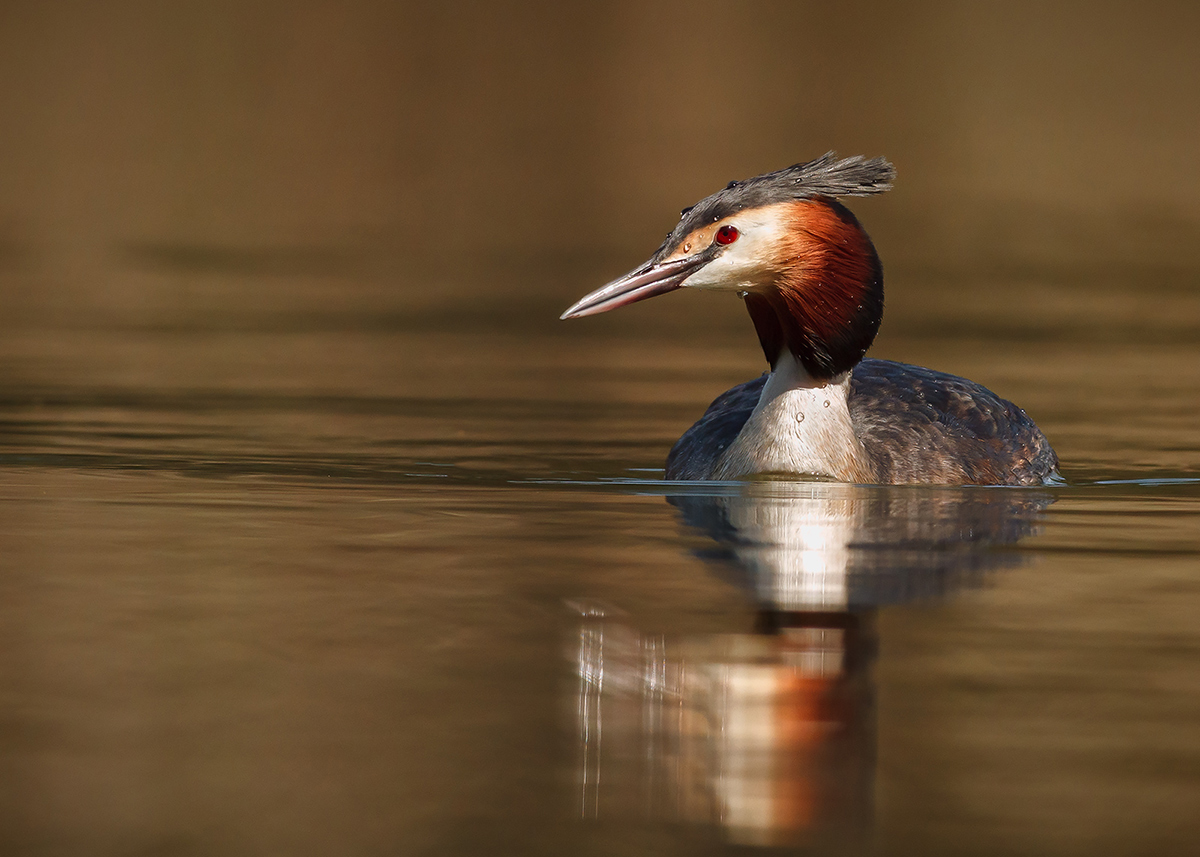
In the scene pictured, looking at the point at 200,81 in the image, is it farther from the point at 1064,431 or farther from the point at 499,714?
the point at 499,714

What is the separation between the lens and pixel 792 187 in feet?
32.2

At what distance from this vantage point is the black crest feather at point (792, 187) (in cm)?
966

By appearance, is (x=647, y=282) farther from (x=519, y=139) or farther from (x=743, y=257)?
(x=519, y=139)

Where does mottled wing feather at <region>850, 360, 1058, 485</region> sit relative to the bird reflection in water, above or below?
above

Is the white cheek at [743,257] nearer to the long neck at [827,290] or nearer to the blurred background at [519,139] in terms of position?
the long neck at [827,290]

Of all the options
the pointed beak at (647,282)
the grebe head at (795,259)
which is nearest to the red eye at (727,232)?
the grebe head at (795,259)

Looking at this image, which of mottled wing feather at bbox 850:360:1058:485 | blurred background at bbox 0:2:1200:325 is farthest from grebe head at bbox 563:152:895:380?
blurred background at bbox 0:2:1200:325

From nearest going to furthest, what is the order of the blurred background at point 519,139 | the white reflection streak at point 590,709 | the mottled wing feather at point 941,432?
1. the white reflection streak at point 590,709
2. the mottled wing feather at point 941,432
3. the blurred background at point 519,139

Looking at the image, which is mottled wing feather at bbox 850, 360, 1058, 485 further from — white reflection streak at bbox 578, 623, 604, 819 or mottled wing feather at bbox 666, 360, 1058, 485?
white reflection streak at bbox 578, 623, 604, 819

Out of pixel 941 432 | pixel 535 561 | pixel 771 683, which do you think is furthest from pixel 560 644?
pixel 941 432

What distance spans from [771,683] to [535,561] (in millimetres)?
2093

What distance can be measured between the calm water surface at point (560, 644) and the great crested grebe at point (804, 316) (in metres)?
0.28

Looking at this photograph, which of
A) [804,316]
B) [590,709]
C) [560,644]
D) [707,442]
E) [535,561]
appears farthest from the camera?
[707,442]

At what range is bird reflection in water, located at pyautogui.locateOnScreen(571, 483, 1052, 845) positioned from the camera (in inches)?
199
